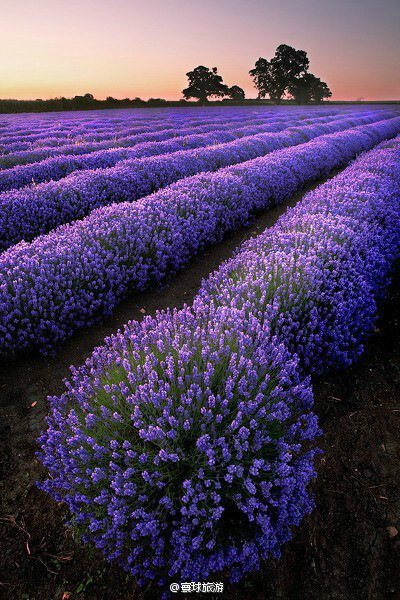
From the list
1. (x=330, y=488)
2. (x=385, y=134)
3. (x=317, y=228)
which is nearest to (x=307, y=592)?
(x=330, y=488)

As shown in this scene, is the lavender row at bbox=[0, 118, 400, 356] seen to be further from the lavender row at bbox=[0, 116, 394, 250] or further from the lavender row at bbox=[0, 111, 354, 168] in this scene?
the lavender row at bbox=[0, 111, 354, 168]

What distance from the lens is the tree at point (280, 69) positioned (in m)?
64.4

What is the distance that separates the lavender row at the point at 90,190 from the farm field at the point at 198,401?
72mm

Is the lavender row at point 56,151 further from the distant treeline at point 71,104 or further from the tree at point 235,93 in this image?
the tree at point 235,93

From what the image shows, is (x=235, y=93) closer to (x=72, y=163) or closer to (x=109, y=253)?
(x=72, y=163)

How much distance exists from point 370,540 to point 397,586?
0.76 feet

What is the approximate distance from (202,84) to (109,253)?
66.1 m

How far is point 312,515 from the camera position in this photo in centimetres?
213

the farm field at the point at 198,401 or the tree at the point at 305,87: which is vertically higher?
the tree at the point at 305,87

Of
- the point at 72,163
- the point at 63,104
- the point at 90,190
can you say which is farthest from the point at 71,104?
the point at 90,190

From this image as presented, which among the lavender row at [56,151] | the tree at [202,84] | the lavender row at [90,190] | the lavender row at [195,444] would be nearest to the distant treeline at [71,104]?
the tree at [202,84]

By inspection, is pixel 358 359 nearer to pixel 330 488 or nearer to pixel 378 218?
pixel 330 488

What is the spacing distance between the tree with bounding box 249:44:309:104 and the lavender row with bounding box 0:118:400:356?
70.2 meters

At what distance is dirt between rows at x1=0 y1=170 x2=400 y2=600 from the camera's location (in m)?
1.81
